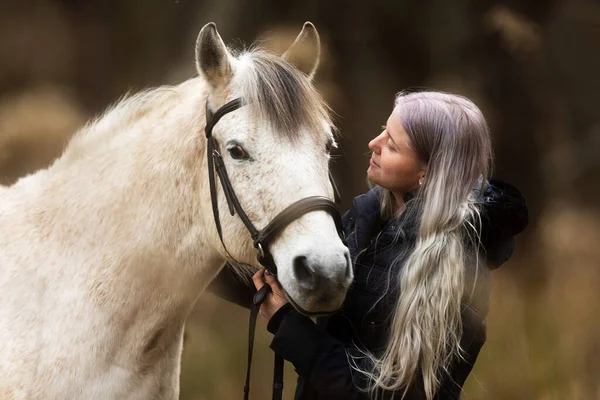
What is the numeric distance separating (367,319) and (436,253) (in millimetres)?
253

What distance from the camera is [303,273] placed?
1422 mm

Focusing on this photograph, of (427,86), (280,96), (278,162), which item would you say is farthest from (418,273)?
(427,86)

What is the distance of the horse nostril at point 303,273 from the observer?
140 centimetres

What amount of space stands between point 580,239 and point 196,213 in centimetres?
215

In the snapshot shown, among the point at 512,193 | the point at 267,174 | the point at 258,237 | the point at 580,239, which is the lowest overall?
the point at 580,239

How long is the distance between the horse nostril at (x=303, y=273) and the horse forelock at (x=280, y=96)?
0.99 ft

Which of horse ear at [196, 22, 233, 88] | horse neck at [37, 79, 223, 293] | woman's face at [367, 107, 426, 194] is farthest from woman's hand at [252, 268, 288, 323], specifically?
horse ear at [196, 22, 233, 88]

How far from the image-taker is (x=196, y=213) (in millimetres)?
1660

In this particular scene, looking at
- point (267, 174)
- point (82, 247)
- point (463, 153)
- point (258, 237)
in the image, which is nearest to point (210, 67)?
point (267, 174)

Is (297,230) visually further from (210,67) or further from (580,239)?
(580,239)

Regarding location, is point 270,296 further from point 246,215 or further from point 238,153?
point 238,153

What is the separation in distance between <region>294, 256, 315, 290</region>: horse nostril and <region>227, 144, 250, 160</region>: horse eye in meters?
0.29

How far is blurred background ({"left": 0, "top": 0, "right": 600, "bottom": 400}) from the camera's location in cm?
306

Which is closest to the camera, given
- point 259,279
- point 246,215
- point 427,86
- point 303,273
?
point 303,273
